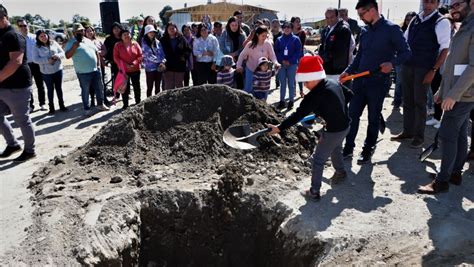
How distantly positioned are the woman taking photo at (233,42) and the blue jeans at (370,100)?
3.57 metres

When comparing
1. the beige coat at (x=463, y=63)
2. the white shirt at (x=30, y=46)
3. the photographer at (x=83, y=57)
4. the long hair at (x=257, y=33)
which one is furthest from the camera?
the white shirt at (x=30, y=46)

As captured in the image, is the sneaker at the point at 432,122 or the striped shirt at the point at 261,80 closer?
the sneaker at the point at 432,122

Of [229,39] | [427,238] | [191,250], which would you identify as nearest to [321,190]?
[427,238]

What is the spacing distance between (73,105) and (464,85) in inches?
331

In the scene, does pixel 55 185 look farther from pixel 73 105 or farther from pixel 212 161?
pixel 73 105

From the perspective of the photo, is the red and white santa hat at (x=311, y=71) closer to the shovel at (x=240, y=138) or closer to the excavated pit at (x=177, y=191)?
the shovel at (x=240, y=138)

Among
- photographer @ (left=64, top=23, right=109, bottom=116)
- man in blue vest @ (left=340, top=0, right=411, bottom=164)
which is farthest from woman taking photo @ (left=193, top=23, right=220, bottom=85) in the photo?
man in blue vest @ (left=340, top=0, right=411, bottom=164)

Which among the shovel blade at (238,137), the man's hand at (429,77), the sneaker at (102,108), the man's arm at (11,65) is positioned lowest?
the sneaker at (102,108)

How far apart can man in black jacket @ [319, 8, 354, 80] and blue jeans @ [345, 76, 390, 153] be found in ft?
3.43

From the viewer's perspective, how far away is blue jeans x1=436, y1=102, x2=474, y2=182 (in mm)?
3934

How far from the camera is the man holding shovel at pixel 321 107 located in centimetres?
386

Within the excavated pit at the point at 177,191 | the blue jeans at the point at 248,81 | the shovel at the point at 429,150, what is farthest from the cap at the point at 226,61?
the shovel at the point at 429,150

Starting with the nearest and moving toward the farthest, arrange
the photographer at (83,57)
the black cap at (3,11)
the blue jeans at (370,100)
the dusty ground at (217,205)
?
the dusty ground at (217,205) < the blue jeans at (370,100) < the black cap at (3,11) < the photographer at (83,57)

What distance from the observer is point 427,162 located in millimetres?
5281
